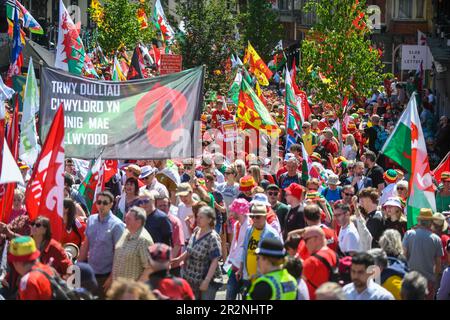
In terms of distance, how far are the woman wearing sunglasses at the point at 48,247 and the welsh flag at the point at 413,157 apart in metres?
3.71

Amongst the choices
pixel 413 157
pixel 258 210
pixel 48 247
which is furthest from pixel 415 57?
pixel 48 247

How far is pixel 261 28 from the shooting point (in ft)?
201

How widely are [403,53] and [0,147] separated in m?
25.1

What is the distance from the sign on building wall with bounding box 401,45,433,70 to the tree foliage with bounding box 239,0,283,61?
25.1 m

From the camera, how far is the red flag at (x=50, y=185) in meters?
10.3

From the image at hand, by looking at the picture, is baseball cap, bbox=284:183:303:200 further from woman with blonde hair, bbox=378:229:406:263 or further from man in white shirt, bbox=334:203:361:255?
woman with blonde hair, bbox=378:229:406:263

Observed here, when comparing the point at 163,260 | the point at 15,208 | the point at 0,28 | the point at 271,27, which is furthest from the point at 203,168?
the point at 271,27

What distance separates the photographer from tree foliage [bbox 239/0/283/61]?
60.3 meters

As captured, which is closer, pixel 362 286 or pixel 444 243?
pixel 362 286

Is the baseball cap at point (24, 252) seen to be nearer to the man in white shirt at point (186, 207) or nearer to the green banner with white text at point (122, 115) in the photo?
the man in white shirt at point (186, 207)

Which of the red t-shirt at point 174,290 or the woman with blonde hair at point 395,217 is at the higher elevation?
the woman with blonde hair at point 395,217

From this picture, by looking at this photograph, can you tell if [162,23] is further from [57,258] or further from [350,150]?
[57,258]

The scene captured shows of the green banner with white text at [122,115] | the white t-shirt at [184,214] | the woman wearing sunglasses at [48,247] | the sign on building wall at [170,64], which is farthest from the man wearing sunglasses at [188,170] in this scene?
the sign on building wall at [170,64]

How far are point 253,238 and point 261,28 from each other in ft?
168
